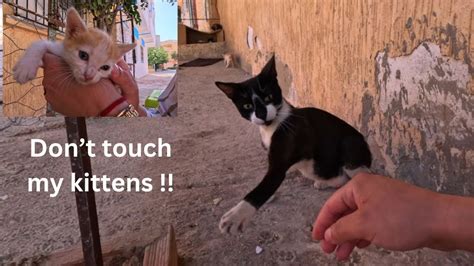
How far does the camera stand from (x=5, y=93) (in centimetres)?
57

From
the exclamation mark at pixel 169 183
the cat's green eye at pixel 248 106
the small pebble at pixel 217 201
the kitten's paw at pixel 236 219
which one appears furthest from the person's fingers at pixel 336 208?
the exclamation mark at pixel 169 183

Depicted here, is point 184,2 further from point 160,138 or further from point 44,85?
point 160,138

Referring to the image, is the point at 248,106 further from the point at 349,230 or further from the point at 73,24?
the point at 349,230

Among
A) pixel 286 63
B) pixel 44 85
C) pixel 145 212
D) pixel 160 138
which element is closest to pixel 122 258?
pixel 145 212

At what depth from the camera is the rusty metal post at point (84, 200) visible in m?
0.52

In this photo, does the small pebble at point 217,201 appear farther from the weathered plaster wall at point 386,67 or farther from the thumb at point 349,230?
the thumb at point 349,230

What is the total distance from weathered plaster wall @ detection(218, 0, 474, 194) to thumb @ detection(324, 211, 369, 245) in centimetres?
34

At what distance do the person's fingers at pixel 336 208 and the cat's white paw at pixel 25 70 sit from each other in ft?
1.42

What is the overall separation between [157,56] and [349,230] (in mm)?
464

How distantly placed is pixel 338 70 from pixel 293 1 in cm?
21

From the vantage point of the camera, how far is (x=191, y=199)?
0.85 metres

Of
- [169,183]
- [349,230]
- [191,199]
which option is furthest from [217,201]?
[349,230]

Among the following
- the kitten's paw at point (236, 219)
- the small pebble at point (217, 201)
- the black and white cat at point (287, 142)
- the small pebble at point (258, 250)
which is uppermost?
the black and white cat at point (287, 142)

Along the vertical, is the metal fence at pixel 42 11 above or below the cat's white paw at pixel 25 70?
above
